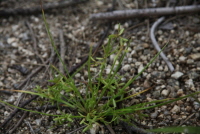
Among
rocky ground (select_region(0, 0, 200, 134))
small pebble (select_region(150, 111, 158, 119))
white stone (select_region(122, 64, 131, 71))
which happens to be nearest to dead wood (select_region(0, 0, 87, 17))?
rocky ground (select_region(0, 0, 200, 134))

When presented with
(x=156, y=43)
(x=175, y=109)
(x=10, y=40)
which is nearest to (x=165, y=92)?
Result: (x=175, y=109)

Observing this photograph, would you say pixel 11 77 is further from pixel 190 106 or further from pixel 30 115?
pixel 190 106

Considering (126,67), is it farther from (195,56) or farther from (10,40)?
(10,40)

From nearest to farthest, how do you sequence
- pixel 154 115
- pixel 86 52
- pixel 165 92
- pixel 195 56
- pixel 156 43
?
pixel 154 115 → pixel 165 92 → pixel 195 56 → pixel 156 43 → pixel 86 52

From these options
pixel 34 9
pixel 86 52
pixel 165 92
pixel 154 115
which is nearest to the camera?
pixel 154 115

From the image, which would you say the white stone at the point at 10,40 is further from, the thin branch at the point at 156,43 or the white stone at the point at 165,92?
the white stone at the point at 165,92

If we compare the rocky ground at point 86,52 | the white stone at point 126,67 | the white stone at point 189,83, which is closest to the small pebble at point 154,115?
the rocky ground at point 86,52
